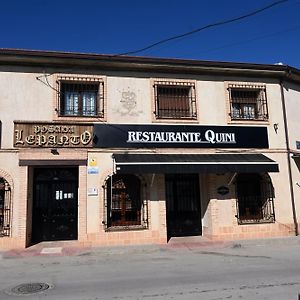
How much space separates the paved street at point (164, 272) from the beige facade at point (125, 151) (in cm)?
121

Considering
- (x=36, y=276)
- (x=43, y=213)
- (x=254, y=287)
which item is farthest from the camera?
(x=43, y=213)

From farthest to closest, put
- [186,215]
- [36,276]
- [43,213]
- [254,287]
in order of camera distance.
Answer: [186,215] → [43,213] → [36,276] → [254,287]

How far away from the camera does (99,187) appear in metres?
13.2

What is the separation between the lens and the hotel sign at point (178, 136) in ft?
44.5

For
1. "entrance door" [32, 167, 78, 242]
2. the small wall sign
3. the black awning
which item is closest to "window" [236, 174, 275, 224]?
the small wall sign

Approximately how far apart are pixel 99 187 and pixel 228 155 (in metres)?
4.97

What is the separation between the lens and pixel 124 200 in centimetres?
1375

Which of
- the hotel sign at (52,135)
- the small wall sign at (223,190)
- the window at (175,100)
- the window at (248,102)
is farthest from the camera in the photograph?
the window at (248,102)

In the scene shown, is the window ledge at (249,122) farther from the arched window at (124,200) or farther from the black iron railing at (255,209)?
the arched window at (124,200)

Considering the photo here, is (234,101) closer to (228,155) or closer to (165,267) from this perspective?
(228,155)

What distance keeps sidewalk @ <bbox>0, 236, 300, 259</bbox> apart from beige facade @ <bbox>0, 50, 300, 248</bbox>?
41 cm

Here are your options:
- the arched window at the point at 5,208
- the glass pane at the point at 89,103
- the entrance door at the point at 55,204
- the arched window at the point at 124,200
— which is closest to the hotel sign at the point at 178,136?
the glass pane at the point at 89,103

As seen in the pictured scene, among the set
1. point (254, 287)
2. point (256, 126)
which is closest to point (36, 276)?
point (254, 287)

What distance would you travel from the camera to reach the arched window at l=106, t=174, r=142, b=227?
1355 centimetres
